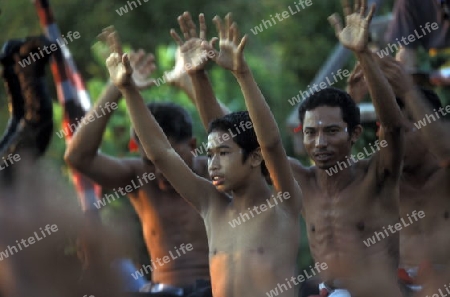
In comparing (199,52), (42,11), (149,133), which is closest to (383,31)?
(42,11)

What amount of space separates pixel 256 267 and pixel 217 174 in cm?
46

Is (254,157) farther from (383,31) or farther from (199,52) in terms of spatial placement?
(383,31)

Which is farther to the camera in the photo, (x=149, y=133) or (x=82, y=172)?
(x=82, y=172)

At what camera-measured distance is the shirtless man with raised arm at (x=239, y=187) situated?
593cm

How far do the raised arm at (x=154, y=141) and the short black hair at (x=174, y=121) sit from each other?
1.24 metres

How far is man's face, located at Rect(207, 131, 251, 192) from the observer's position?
6.15m

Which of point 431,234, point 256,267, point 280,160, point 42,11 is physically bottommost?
point 431,234

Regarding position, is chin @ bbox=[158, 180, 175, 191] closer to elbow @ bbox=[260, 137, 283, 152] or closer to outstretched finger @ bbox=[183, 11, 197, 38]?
outstretched finger @ bbox=[183, 11, 197, 38]

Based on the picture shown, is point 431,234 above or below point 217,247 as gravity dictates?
below

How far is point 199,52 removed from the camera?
265 inches

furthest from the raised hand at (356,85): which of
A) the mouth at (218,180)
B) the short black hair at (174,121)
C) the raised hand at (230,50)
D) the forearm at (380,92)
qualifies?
the raised hand at (230,50)

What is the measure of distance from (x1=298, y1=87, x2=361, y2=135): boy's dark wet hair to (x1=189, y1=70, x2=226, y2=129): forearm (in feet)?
1.80

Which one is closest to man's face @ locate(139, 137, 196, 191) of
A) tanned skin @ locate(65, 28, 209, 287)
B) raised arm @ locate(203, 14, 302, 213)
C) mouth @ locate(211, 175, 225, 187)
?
tanned skin @ locate(65, 28, 209, 287)

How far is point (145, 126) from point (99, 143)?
1132 mm
